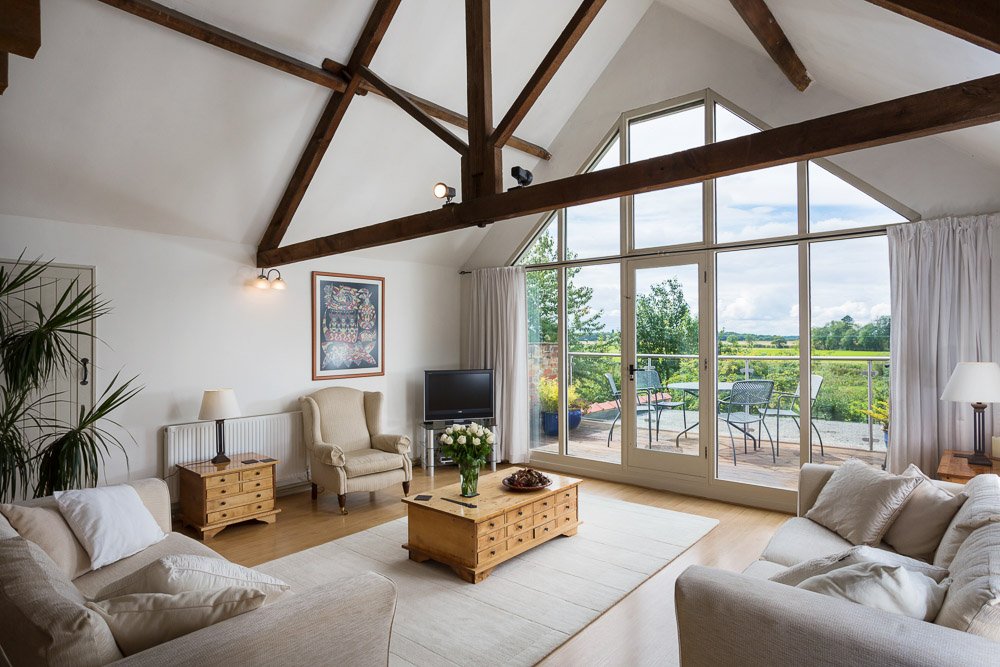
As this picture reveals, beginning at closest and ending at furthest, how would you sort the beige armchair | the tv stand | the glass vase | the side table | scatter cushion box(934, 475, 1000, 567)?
scatter cushion box(934, 475, 1000, 567)
the side table
the glass vase
the beige armchair
the tv stand

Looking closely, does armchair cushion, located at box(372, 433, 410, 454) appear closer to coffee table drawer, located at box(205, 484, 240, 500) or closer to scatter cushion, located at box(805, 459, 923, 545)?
coffee table drawer, located at box(205, 484, 240, 500)

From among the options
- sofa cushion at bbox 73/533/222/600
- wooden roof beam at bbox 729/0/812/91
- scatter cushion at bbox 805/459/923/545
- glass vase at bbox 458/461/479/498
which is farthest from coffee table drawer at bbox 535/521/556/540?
wooden roof beam at bbox 729/0/812/91

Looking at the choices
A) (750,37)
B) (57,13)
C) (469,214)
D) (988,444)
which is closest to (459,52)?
(469,214)

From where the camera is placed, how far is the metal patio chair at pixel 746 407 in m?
4.93

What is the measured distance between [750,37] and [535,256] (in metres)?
2.90

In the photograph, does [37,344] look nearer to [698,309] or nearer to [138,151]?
[138,151]

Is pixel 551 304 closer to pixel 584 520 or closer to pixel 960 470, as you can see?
pixel 584 520

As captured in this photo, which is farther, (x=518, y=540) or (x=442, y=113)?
(x=442, y=113)

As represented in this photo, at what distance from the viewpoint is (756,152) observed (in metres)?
2.48

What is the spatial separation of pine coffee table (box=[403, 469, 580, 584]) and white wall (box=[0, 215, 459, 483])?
2.25m

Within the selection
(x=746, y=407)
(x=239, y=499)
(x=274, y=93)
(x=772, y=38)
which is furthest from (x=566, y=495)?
(x=274, y=93)

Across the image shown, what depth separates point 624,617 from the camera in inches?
119

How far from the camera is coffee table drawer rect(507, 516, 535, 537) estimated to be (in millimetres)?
3688

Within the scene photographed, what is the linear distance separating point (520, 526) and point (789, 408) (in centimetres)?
262
